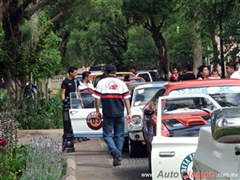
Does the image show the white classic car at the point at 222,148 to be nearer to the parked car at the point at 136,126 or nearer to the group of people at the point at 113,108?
the group of people at the point at 113,108

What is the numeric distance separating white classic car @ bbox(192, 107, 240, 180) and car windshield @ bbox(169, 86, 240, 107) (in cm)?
429

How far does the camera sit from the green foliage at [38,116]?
16.2 metres

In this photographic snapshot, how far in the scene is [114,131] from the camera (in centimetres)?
1015

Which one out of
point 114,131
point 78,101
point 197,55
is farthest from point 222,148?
point 197,55

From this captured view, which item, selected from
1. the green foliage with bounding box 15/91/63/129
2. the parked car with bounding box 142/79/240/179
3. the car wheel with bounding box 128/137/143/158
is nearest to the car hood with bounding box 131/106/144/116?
the car wheel with bounding box 128/137/143/158

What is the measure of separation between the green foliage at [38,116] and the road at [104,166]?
11.4ft

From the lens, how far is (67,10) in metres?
29.8

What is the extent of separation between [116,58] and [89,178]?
52.4 meters

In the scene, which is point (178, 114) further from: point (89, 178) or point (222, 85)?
point (89, 178)

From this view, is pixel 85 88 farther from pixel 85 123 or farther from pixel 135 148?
pixel 135 148

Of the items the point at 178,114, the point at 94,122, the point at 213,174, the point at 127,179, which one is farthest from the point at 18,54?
the point at 213,174

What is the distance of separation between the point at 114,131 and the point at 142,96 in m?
2.45

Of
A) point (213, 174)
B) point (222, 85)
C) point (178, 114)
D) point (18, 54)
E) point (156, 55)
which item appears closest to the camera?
point (213, 174)

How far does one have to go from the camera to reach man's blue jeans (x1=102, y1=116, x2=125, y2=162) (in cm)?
994
